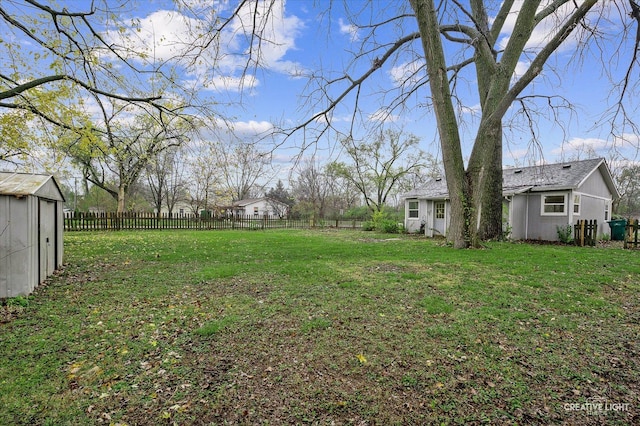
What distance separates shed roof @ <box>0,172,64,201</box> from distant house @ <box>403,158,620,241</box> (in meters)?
14.8

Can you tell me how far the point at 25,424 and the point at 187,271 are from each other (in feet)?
14.4

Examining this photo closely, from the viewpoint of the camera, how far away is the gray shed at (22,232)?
4301 mm

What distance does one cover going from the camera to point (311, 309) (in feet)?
13.1

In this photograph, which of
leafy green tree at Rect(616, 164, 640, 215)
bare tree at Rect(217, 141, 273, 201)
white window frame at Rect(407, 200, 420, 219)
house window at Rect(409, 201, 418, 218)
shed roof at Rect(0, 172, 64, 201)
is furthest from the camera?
leafy green tree at Rect(616, 164, 640, 215)

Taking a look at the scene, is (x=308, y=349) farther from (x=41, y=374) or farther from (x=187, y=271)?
(x=187, y=271)

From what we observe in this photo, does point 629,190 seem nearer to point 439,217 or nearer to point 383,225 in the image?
point 439,217

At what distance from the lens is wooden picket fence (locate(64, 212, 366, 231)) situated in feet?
56.5

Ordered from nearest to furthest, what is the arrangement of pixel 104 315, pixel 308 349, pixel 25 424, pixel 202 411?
→ pixel 25 424 → pixel 202 411 → pixel 308 349 → pixel 104 315

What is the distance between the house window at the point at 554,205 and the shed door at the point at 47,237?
16.9 metres

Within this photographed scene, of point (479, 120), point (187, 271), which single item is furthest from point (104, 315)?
point (479, 120)

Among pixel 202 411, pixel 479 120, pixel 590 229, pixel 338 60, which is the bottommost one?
pixel 202 411

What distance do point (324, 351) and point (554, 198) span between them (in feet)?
48.3

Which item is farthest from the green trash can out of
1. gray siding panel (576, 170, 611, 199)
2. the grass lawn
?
the grass lawn

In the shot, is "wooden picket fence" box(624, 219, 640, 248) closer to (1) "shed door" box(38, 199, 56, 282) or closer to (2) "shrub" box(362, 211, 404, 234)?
(2) "shrub" box(362, 211, 404, 234)
